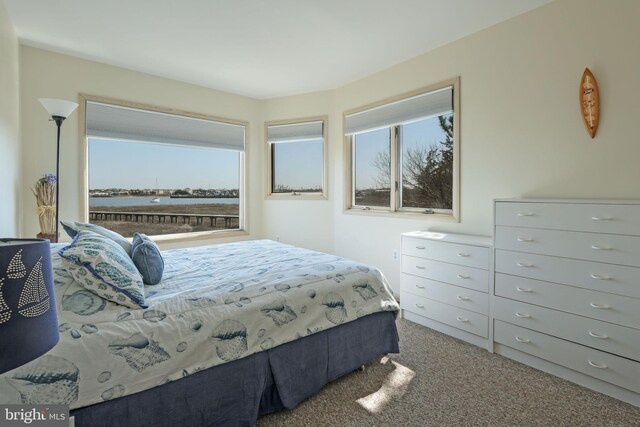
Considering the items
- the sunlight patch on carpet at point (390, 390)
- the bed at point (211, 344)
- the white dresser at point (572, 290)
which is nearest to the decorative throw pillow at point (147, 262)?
the bed at point (211, 344)

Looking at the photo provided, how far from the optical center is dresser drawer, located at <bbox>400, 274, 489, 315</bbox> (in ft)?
8.05

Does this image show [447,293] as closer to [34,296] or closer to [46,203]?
[34,296]

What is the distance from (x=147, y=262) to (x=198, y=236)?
230cm

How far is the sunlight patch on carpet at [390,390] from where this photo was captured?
5.88 feet

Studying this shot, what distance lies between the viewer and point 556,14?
2.32 m

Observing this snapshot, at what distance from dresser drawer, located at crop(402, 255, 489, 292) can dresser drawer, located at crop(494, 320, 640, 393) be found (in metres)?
0.31

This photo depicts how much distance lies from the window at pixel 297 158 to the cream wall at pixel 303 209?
0.31 ft

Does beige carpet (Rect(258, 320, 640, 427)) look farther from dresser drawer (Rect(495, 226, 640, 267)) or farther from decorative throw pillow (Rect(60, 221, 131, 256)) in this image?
decorative throw pillow (Rect(60, 221, 131, 256))

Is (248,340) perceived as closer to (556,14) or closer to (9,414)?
(9,414)

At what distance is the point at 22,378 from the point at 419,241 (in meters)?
2.65

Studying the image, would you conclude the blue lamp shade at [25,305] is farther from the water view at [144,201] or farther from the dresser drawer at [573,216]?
the water view at [144,201]

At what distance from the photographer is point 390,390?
1926mm

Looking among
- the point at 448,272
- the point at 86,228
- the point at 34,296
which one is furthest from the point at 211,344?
the point at 448,272

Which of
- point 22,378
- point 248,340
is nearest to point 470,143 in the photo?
point 248,340
